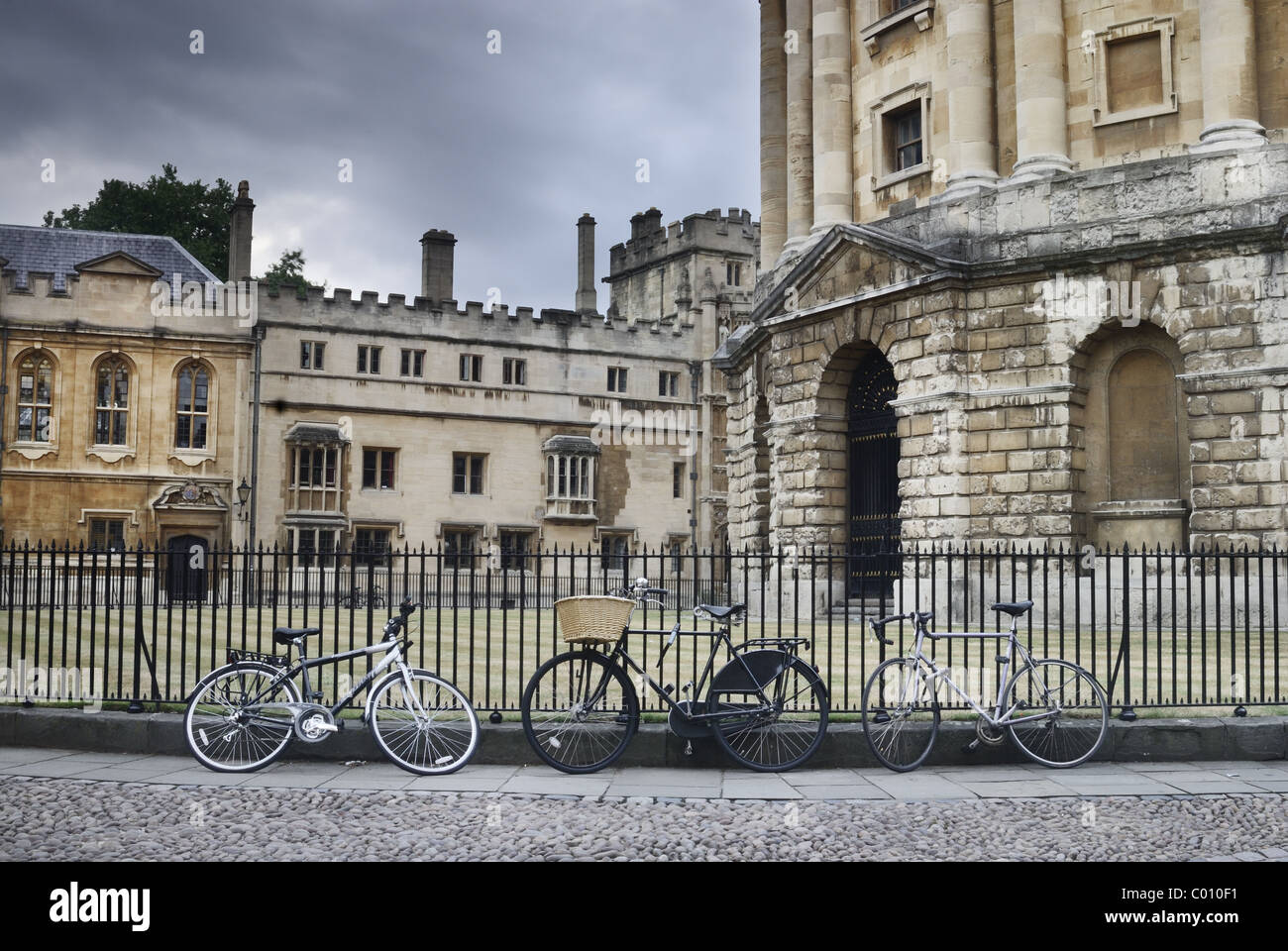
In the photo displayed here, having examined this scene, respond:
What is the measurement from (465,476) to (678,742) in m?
33.3

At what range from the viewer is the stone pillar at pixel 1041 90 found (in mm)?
20641

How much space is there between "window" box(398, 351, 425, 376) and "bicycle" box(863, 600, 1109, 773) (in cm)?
3329

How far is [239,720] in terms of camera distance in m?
8.76

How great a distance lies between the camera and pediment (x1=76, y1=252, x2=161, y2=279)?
36562 millimetres

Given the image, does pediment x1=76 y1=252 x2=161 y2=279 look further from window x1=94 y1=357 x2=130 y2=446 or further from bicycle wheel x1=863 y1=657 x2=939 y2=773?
bicycle wheel x1=863 y1=657 x2=939 y2=773

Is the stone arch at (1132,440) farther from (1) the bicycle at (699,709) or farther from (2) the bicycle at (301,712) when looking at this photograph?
(2) the bicycle at (301,712)

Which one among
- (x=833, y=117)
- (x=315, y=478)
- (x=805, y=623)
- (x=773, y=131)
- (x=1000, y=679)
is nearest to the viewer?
(x=1000, y=679)

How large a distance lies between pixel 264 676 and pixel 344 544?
31.7 meters

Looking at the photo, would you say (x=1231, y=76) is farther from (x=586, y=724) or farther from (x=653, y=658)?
(x=586, y=724)

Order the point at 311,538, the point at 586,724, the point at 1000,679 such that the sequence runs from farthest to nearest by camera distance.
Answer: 1. the point at 311,538
2. the point at 1000,679
3. the point at 586,724

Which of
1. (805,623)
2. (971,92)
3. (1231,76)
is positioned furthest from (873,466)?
(1231,76)

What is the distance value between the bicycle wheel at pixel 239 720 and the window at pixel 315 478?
1204 inches

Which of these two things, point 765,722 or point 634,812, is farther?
point 765,722

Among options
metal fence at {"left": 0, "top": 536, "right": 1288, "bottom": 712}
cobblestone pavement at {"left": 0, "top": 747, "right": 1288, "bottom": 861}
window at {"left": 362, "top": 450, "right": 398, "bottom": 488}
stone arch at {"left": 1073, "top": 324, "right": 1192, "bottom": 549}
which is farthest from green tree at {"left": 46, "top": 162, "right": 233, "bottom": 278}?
cobblestone pavement at {"left": 0, "top": 747, "right": 1288, "bottom": 861}
